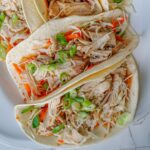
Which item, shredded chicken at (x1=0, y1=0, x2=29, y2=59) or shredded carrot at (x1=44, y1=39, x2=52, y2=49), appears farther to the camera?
shredded chicken at (x1=0, y1=0, x2=29, y2=59)

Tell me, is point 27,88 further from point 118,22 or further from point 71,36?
point 118,22

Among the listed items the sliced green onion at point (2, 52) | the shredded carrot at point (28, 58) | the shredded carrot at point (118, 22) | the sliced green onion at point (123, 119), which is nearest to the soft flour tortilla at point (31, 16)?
the shredded carrot at point (28, 58)

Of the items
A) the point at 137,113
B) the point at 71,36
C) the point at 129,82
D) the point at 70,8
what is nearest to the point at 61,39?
the point at 71,36

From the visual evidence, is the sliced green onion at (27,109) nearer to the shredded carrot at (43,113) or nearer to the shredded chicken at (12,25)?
the shredded carrot at (43,113)

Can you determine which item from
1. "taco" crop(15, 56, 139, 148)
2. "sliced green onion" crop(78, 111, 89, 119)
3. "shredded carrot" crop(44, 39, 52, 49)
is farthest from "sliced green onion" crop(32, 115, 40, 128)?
"shredded carrot" crop(44, 39, 52, 49)

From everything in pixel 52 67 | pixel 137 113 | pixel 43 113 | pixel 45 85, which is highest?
pixel 52 67

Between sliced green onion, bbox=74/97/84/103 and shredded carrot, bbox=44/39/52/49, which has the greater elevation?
shredded carrot, bbox=44/39/52/49

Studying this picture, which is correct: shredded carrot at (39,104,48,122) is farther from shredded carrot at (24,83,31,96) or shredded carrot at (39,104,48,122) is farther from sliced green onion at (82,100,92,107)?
sliced green onion at (82,100,92,107)
